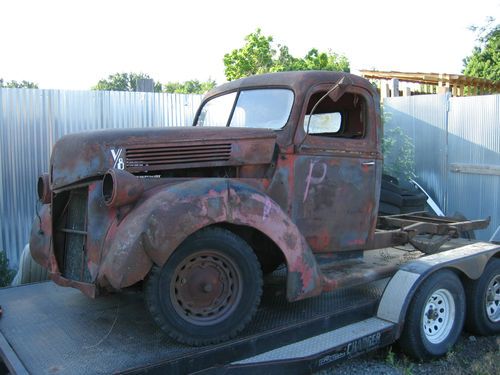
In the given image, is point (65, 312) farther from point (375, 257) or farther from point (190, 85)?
point (190, 85)

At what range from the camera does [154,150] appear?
3223 millimetres

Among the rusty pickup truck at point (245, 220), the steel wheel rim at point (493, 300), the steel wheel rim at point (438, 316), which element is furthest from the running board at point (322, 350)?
the steel wheel rim at point (493, 300)

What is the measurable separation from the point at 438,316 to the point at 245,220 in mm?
2149

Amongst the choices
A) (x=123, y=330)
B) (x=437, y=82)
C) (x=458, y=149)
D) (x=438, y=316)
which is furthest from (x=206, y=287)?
(x=437, y=82)

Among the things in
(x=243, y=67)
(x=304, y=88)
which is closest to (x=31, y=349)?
(x=304, y=88)

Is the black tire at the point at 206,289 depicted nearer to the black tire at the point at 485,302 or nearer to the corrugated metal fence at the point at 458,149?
the black tire at the point at 485,302

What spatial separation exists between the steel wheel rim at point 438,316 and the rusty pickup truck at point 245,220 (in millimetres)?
12

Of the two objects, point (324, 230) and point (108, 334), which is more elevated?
point (324, 230)

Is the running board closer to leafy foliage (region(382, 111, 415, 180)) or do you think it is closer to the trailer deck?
the trailer deck

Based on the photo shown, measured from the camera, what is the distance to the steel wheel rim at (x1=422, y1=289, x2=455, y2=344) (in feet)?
13.1

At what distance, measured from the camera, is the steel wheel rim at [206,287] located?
9.81 ft

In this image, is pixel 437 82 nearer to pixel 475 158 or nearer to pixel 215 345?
pixel 475 158

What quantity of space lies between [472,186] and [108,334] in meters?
6.56

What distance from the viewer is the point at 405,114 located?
9.06 metres
